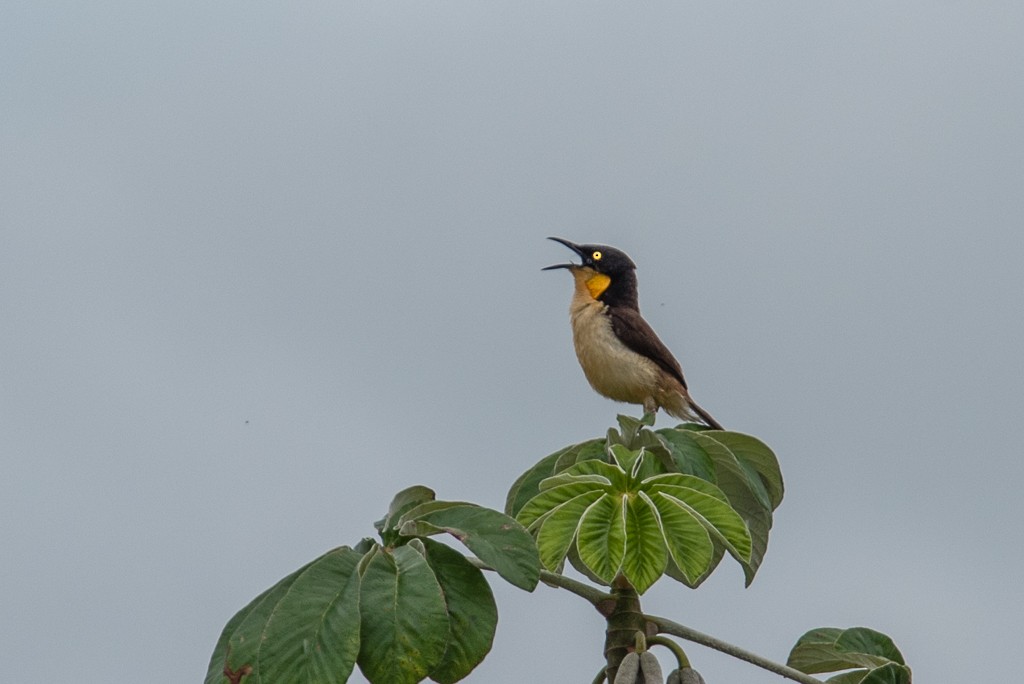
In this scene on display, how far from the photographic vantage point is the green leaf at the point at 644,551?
2.78 metres

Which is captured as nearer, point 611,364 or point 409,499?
point 409,499

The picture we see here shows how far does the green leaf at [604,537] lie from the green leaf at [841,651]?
104 cm

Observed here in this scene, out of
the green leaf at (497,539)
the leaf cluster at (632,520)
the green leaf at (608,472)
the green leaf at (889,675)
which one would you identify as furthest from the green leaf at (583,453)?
the green leaf at (889,675)

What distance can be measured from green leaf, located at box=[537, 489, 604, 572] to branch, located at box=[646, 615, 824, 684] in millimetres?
225

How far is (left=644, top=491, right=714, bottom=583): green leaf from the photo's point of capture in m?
2.77

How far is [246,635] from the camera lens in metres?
2.69

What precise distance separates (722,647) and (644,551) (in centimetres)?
25

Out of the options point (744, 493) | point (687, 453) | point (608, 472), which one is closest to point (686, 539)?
point (608, 472)

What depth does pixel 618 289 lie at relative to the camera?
7.37 m

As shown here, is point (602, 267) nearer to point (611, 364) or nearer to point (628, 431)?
point (611, 364)

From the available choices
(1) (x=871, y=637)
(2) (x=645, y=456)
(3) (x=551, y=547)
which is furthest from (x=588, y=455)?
(1) (x=871, y=637)

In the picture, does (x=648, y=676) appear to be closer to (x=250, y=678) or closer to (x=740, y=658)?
(x=740, y=658)

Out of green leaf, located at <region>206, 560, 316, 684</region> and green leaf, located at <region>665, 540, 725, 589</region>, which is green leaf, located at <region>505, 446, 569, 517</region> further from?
green leaf, located at <region>206, 560, 316, 684</region>

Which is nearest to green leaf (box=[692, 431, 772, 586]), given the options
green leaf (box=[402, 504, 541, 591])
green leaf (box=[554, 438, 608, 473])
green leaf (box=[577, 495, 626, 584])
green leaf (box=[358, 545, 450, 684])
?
green leaf (box=[554, 438, 608, 473])
